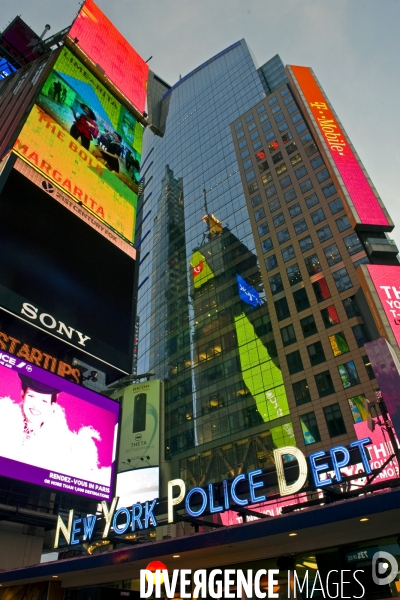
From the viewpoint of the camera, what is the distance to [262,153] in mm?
78938

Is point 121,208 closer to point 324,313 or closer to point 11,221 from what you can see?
point 11,221

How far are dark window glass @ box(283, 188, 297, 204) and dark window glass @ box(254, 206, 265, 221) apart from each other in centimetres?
Answer: 447

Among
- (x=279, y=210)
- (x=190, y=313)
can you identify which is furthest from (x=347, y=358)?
(x=190, y=313)

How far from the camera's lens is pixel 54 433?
2034 centimetres

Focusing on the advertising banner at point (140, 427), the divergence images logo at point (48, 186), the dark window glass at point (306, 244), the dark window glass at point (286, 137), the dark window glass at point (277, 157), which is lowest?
the divergence images logo at point (48, 186)

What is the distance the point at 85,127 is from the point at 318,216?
4085 centimetres

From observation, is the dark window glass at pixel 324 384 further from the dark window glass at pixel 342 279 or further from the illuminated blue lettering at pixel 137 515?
the illuminated blue lettering at pixel 137 515

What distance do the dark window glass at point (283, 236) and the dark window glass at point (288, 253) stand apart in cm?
163

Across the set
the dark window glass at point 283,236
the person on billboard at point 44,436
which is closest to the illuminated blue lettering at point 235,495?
the person on billboard at point 44,436

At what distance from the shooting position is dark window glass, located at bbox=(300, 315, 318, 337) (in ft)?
186

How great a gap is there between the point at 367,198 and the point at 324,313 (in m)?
15.6

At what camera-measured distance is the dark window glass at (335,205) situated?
208 ft

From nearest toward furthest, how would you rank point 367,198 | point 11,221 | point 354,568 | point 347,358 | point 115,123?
point 354,568 → point 11,221 → point 115,123 → point 347,358 → point 367,198

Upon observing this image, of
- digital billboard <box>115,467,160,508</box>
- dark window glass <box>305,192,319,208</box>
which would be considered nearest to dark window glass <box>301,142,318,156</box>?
dark window glass <box>305,192,319,208</box>
